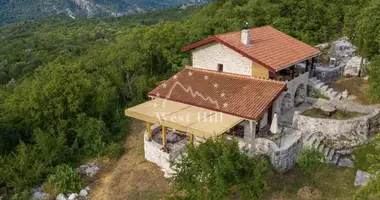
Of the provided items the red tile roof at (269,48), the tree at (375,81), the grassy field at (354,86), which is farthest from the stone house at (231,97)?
the tree at (375,81)

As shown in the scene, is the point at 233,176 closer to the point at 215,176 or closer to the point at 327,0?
the point at 215,176

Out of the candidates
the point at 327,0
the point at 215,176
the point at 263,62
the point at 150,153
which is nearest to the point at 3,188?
the point at 150,153

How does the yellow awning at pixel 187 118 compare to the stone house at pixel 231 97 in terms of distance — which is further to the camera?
the stone house at pixel 231 97

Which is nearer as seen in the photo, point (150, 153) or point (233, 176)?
point (233, 176)

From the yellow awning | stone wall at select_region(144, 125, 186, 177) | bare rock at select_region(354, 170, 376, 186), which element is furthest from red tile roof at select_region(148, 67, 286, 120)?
bare rock at select_region(354, 170, 376, 186)

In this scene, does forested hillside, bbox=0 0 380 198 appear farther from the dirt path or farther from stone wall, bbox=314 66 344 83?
stone wall, bbox=314 66 344 83

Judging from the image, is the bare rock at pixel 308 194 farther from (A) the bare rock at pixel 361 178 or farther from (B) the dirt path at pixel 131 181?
(B) the dirt path at pixel 131 181
